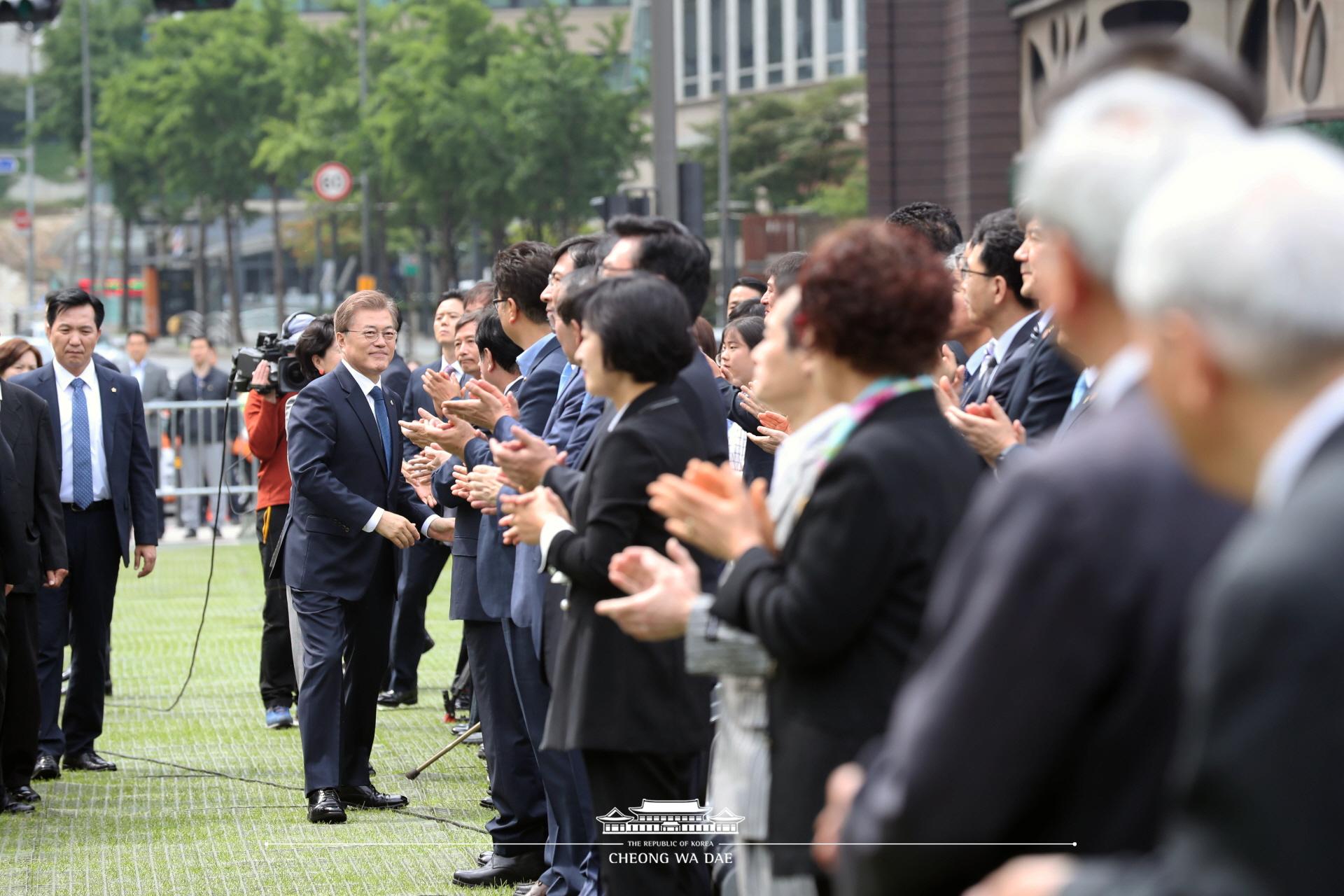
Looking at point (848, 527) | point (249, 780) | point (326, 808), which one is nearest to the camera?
point (848, 527)

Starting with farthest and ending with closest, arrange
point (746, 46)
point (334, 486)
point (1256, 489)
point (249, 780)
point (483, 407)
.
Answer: point (746, 46)
point (249, 780)
point (334, 486)
point (483, 407)
point (1256, 489)

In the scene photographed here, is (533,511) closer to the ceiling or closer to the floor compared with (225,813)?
closer to the ceiling

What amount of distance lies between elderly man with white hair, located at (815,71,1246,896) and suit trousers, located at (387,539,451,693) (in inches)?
344

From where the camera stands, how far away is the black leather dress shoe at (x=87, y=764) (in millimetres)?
9461

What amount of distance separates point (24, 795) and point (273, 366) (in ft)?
8.26

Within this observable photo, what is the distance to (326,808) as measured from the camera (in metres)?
8.04

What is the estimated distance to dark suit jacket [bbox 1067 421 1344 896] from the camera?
63.4 inches

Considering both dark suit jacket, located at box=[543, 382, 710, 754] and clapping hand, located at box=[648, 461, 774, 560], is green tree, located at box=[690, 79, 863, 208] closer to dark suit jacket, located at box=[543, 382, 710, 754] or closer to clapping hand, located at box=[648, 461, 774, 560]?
dark suit jacket, located at box=[543, 382, 710, 754]

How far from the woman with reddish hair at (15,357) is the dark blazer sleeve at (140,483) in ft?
4.16

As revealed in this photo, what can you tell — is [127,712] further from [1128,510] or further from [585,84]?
[585,84]

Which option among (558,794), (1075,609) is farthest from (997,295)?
(1075,609)

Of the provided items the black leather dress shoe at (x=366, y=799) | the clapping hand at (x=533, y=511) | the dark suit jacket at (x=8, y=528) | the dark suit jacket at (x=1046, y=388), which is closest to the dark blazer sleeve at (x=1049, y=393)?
the dark suit jacket at (x=1046, y=388)

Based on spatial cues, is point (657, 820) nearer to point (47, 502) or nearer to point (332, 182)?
point (47, 502)

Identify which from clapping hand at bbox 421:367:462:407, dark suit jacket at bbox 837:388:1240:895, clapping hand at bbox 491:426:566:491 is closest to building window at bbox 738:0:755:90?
clapping hand at bbox 421:367:462:407
